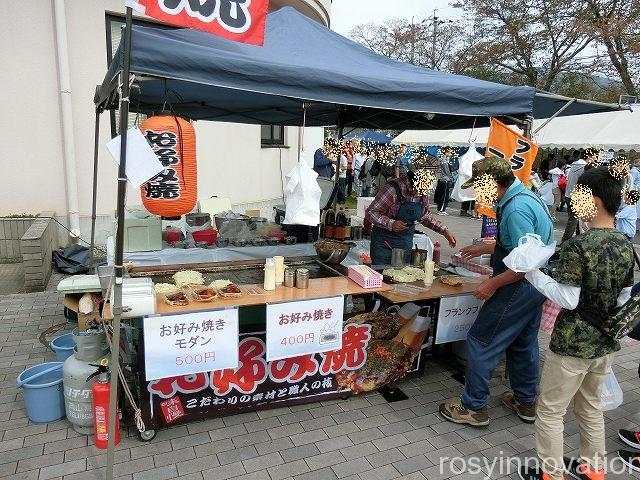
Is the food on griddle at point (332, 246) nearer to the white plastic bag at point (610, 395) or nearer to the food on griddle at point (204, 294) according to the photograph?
the food on griddle at point (204, 294)

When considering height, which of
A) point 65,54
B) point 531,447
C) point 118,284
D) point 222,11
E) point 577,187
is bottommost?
point 531,447

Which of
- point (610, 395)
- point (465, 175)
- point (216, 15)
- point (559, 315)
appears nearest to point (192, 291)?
point (216, 15)

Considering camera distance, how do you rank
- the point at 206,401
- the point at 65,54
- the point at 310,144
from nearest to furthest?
1. the point at 206,401
2. the point at 65,54
3. the point at 310,144

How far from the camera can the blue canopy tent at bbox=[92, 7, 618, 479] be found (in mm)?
2805

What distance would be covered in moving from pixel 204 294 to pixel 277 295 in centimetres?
57

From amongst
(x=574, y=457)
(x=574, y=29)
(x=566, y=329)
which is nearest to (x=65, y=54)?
(x=566, y=329)

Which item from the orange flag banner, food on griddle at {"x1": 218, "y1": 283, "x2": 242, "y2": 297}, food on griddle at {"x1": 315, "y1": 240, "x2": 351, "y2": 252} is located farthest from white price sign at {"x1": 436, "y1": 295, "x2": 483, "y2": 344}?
food on griddle at {"x1": 218, "y1": 283, "x2": 242, "y2": 297}

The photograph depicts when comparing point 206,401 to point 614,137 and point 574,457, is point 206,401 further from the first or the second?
point 614,137

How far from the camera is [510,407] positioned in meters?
3.95

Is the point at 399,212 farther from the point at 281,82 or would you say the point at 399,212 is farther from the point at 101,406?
the point at 101,406

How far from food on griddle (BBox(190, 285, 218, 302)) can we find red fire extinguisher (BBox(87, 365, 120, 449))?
2.60ft

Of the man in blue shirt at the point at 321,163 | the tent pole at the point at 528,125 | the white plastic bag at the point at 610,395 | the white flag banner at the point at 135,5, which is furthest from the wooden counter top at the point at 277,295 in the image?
the man in blue shirt at the point at 321,163

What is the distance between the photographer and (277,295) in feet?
11.8

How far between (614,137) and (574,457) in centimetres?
1219
